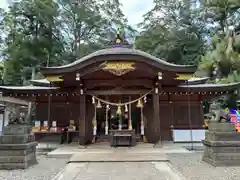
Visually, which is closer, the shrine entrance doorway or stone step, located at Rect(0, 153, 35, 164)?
stone step, located at Rect(0, 153, 35, 164)

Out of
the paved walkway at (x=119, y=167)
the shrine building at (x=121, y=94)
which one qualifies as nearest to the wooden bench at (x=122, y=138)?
the shrine building at (x=121, y=94)

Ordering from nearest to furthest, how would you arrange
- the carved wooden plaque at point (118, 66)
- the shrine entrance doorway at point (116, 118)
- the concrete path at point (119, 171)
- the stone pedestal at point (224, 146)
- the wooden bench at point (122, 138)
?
the concrete path at point (119, 171) → the stone pedestal at point (224, 146) → the carved wooden plaque at point (118, 66) → the wooden bench at point (122, 138) → the shrine entrance doorway at point (116, 118)

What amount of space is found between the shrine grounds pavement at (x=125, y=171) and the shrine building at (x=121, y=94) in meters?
2.74

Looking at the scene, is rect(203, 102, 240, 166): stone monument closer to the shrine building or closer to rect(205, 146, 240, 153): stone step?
rect(205, 146, 240, 153): stone step

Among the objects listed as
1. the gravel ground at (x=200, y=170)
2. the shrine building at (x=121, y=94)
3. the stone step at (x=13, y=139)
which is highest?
the shrine building at (x=121, y=94)

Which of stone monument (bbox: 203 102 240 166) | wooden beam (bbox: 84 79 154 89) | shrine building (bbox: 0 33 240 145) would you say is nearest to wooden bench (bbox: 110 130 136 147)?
shrine building (bbox: 0 33 240 145)

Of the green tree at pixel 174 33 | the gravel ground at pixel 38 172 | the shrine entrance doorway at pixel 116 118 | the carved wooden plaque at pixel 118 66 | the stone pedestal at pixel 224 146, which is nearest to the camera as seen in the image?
the gravel ground at pixel 38 172

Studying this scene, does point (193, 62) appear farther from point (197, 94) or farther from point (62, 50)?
point (62, 50)

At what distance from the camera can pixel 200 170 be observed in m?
5.39

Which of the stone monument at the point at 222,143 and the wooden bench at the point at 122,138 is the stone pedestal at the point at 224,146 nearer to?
the stone monument at the point at 222,143

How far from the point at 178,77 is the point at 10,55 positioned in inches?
800

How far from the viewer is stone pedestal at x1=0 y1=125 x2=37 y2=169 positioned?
18.8ft

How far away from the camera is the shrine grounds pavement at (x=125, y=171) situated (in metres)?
4.75

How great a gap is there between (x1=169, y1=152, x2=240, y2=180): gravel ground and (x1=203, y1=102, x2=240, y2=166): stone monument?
0.27m
